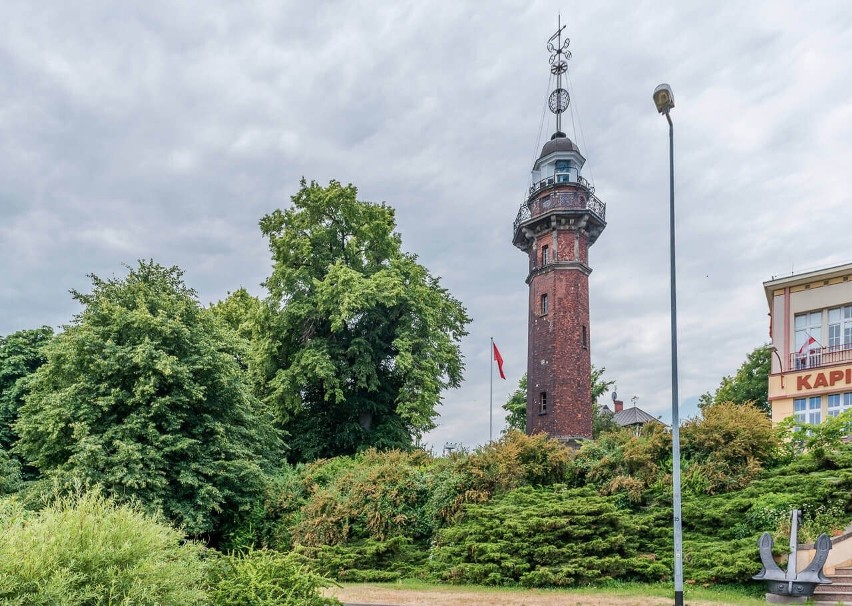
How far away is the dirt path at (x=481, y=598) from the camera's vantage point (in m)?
10.8

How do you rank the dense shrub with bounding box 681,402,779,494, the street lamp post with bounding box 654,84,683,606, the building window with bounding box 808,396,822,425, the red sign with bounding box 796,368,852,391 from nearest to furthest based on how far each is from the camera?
1. the street lamp post with bounding box 654,84,683,606
2. the dense shrub with bounding box 681,402,779,494
3. the red sign with bounding box 796,368,852,391
4. the building window with bounding box 808,396,822,425

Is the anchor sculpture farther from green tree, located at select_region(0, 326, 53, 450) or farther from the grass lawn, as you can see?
green tree, located at select_region(0, 326, 53, 450)

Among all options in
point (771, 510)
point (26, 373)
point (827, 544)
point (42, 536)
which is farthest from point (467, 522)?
point (26, 373)


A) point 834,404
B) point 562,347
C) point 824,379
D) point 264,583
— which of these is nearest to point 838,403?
point 834,404

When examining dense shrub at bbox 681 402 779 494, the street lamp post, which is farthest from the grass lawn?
dense shrub at bbox 681 402 779 494

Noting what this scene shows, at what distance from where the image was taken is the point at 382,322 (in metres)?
25.8

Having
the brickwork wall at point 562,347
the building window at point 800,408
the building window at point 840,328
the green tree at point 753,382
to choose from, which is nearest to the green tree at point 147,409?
the brickwork wall at point 562,347

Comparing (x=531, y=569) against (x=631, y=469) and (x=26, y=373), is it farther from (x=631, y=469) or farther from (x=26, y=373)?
(x=26, y=373)

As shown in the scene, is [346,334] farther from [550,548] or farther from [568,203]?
[550,548]

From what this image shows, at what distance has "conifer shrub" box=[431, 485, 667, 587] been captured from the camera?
1265 cm

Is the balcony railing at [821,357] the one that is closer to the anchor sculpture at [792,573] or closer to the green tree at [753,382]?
the green tree at [753,382]

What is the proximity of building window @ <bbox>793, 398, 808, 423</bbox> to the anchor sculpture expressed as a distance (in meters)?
14.4

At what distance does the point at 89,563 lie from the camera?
6.30 meters

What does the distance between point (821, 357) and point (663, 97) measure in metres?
18.1
